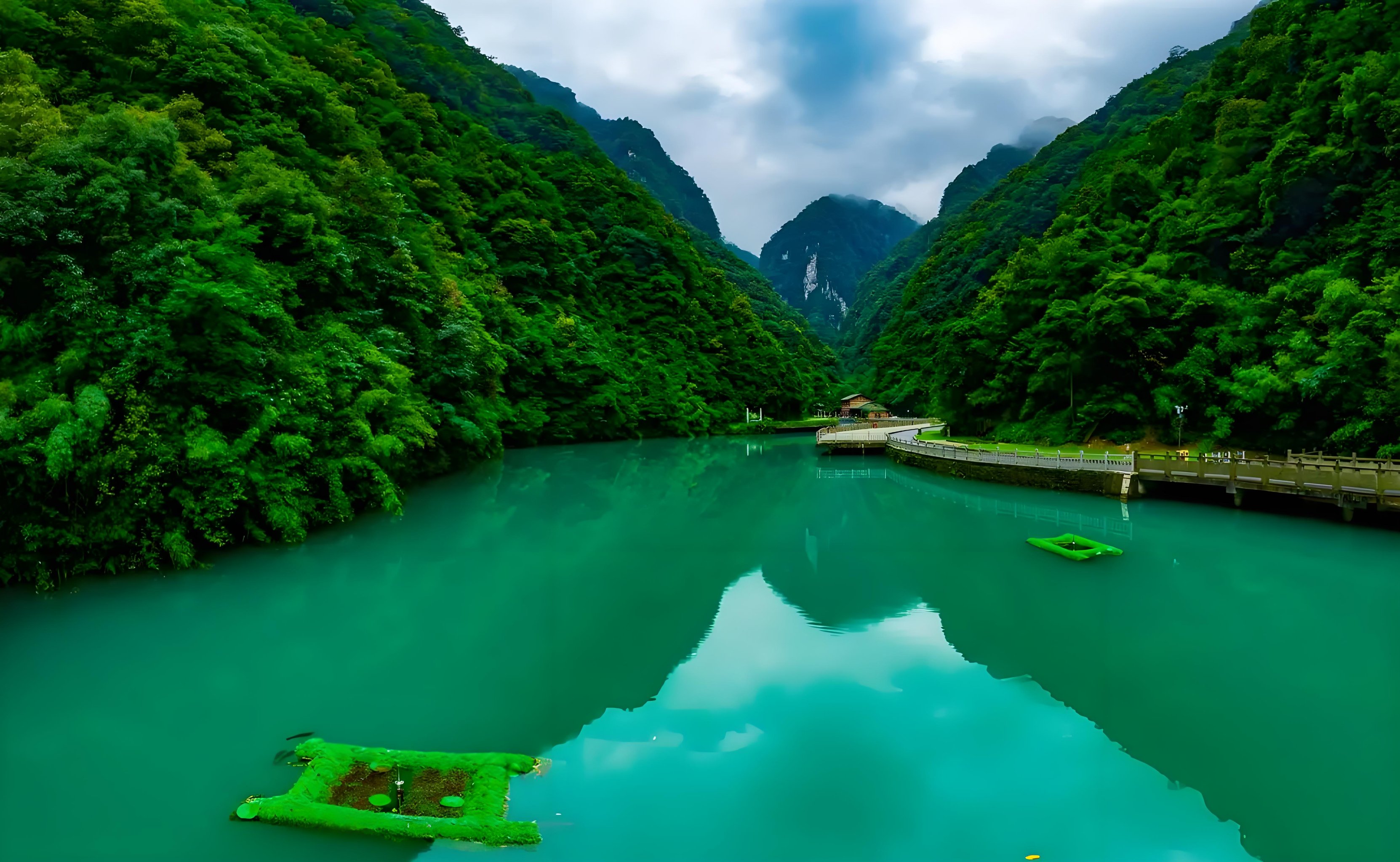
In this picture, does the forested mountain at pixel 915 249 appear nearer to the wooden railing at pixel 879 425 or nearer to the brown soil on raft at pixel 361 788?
the wooden railing at pixel 879 425

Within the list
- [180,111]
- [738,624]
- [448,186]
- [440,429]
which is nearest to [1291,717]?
[738,624]

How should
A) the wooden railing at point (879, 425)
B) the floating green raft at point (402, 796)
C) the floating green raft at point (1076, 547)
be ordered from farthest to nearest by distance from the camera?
1. the wooden railing at point (879, 425)
2. the floating green raft at point (1076, 547)
3. the floating green raft at point (402, 796)

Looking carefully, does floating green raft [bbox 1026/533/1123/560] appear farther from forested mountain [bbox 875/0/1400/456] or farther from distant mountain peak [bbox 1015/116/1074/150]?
distant mountain peak [bbox 1015/116/1074/150]

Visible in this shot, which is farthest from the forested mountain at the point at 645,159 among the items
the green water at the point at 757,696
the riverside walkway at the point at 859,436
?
the green water at the point at 757,696

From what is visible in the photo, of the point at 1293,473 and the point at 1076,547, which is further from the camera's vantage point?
the point at 1293,473

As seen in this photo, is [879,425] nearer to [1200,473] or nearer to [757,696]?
[1200,473]

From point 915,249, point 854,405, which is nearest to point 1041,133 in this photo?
point 915,249
